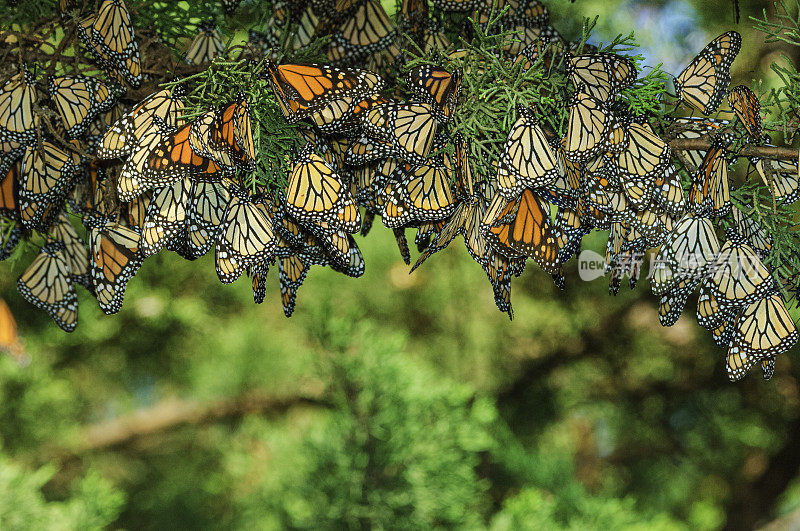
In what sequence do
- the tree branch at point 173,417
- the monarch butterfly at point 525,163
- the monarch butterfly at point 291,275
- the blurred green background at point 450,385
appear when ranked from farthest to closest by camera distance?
the tree branch at point 173,417 → the blurred green background at point 450,385 → the monarch butterfly at point 291,275 → the monarch butterfly at point 525,163

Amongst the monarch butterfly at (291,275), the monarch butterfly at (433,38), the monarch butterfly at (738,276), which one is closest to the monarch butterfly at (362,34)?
the monarch butterfly at (433,38)

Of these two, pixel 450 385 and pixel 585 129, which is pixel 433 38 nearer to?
pixel 585 129

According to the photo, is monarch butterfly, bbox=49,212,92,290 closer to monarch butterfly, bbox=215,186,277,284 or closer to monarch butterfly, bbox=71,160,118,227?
monarch butterfly, bbox=71,160,118,227

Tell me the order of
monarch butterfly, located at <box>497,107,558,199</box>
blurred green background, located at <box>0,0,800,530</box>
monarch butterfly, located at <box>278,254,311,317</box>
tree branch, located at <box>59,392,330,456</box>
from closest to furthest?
monarch butterfly, located at <box>497,107,558,199</box>, monarch butterfly, located at <box>278,254,311,317</box>, blurred green background, located at <box>0,0,800,530</box>, tree branch, located at <box>59,392,330,456</box>

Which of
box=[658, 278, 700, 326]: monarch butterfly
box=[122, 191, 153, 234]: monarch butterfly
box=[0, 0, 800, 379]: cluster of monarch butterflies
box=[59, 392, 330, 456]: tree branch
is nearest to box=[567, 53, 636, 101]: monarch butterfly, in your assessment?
box=[0, 0, 800, 379]: cluster of monarch butterflies

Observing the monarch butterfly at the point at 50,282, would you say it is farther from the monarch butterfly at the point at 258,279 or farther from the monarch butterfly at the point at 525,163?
the monarch butterfly at the point at 525,163

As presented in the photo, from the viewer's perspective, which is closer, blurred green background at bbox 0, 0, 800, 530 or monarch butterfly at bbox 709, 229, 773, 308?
monarch butterfly at bbox 709, 229, 773, 308

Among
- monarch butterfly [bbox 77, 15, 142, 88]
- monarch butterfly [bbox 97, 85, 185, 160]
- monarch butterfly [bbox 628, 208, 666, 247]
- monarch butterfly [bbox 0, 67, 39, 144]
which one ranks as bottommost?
monarch butterfly [bbox 628, 208, 666, 247]

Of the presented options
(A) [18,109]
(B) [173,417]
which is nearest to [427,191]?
(A) [18,109]

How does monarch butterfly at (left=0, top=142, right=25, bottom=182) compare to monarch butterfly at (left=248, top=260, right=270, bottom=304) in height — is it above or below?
above
